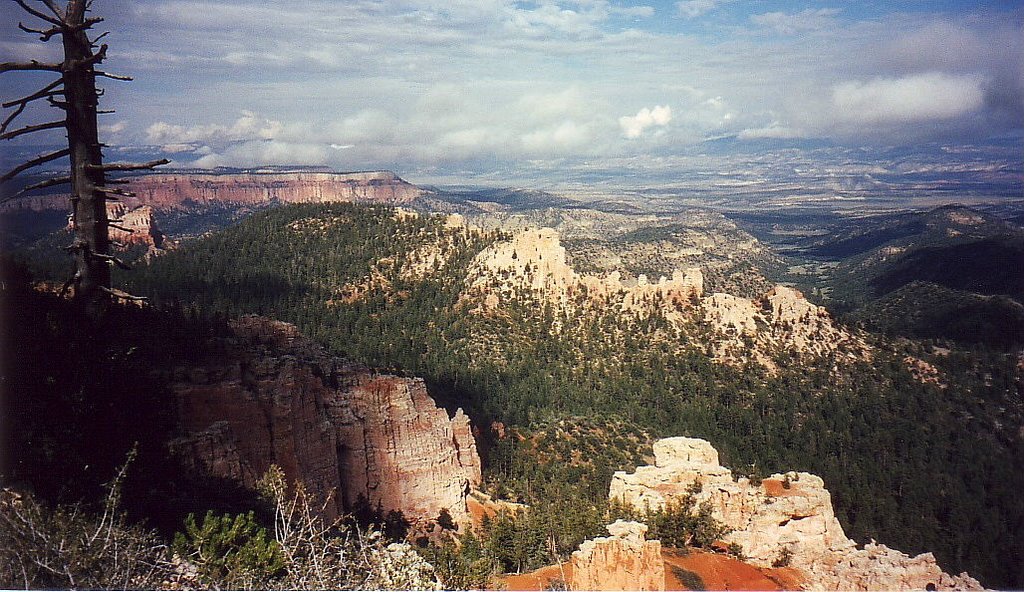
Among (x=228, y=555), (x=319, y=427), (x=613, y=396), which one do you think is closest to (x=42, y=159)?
(x=228, y=555)

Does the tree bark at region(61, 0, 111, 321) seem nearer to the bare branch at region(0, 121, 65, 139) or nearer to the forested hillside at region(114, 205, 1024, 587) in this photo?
the bare branch at region(0, 121, 65, 139)

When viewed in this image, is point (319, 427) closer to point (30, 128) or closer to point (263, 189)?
point (30, 128)

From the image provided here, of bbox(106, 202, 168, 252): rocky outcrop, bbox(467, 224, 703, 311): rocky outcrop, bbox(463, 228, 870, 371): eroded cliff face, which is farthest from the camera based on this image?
bbox(106, 202, 168, 252): rocky outcrop

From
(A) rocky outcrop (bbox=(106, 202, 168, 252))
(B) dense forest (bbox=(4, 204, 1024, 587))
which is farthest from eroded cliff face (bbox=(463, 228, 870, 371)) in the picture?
(A) rocky outcrop (bbox=(106, 202, 168, 252))

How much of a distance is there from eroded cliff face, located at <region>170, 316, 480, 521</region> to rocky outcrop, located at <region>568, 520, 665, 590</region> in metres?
8.12

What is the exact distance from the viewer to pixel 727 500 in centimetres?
1838

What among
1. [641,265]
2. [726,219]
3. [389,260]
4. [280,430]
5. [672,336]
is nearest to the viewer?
[280,430]

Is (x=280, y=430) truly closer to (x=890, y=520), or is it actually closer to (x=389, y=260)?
(x=890, y=520)

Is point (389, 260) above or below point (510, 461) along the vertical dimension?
above

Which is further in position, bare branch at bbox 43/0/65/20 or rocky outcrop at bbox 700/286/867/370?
rocky outcrop at bbox 700/286/867/370

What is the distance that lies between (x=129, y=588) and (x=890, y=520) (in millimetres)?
28428

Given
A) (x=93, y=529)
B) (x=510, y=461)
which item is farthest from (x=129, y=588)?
(x=510, y=461)

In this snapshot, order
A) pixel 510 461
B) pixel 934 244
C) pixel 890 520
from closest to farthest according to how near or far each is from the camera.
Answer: pixel 890 520, pixel 510 461, pixel 934 244

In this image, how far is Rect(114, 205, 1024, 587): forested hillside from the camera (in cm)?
2739
